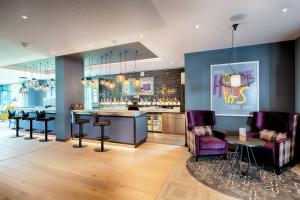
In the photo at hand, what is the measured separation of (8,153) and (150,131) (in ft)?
15.9

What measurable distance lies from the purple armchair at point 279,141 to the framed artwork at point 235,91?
384mm

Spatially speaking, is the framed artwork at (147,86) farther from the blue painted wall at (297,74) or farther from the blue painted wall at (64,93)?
the blue painted wall at (297,74)

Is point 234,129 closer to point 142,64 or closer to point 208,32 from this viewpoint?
point 208,32

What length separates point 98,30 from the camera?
323 cm

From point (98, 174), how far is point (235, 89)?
4015 millimetres

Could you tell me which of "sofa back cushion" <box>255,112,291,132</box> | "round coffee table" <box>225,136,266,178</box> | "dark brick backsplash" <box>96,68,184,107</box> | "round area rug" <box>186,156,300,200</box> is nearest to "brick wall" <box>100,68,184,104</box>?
"dark brick backsplash" <box>96,68,184,107</box>

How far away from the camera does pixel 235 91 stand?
4.19 meters

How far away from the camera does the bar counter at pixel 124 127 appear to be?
4.59m

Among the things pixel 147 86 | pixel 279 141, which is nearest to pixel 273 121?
pixel 279 141

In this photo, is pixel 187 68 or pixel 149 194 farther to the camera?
pixel 187 68

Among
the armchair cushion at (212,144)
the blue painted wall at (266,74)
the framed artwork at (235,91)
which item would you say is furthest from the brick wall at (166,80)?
the armchair cushion at (212,144)

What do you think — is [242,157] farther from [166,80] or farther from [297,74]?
[166,80]

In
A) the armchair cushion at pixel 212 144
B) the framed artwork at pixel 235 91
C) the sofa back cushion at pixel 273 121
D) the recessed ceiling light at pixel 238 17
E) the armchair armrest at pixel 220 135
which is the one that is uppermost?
the recessed ceiling light at pixel 238 17

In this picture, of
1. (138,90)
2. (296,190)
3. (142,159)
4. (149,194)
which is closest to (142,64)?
(138,90)
